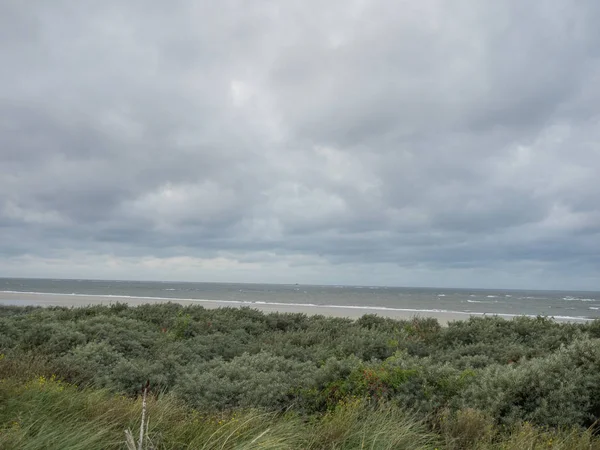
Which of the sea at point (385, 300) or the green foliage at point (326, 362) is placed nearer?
the green foliage at point (326, 362)

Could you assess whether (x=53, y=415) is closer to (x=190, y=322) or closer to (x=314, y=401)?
(x=314, y=401)

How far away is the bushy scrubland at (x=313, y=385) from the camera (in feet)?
15.4

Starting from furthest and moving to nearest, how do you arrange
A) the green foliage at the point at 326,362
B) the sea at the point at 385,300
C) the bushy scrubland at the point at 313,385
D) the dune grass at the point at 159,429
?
the sea at the point at 385,300, the green foliage at the point at 326,362, the bushy scrubland at the point at 313,385, the dune grass at the point at 159,429

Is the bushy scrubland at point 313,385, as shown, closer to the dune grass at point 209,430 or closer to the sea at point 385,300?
the dune grass at point 209,430

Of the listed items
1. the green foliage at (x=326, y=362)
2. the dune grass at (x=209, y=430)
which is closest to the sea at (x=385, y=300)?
the green foliage at (x=326, y=362)

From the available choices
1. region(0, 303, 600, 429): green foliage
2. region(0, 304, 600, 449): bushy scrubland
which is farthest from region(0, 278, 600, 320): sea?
region(0, 304, 600, 449): bushy scrubland

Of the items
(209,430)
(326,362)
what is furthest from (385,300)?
(209,430)

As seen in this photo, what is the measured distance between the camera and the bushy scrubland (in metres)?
4.70

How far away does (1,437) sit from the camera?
3.61 meters

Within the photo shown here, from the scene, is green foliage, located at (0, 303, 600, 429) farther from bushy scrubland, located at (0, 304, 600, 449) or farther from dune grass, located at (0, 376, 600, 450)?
dune grass, located at (0, 376, 600, 450)

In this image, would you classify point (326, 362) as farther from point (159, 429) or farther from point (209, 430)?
point (159, 429)

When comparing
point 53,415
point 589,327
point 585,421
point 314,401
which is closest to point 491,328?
point 589,327

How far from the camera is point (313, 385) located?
750 cm

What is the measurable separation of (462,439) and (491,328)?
8153 millimetres
